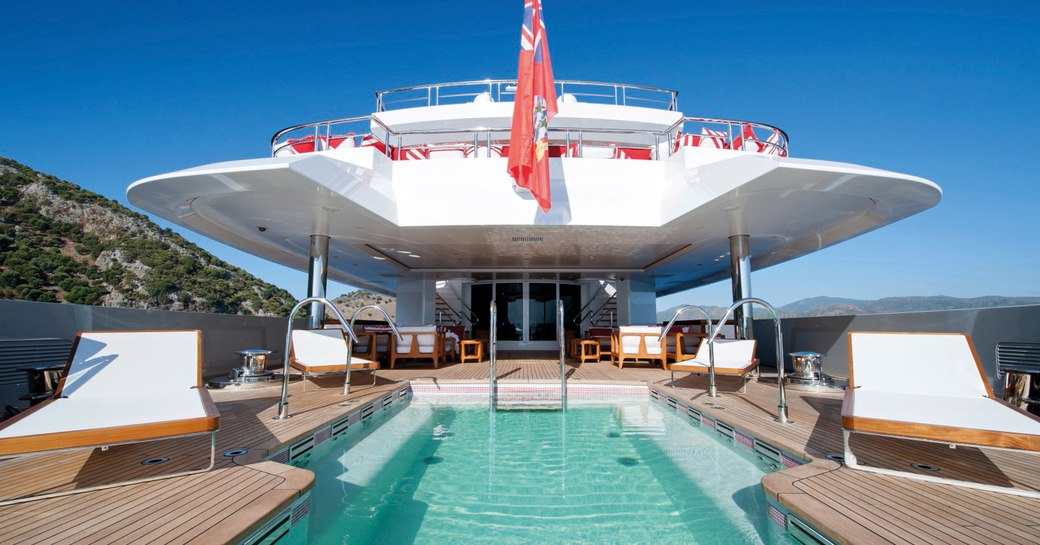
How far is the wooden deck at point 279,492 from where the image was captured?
162 centimetres

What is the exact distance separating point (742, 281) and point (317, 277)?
6950 millimetres

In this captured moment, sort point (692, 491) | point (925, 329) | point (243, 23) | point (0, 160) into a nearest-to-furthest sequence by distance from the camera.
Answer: point (692, 491)
point (925, 329)
point (243, 23)
point (0, 160)

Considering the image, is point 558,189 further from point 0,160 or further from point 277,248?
point 0,160

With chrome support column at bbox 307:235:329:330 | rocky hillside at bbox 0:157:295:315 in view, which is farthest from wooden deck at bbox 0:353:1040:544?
rocky hillside at bbox 0:157:295:315

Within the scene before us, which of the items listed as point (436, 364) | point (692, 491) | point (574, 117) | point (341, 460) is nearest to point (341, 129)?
point (436, 364)

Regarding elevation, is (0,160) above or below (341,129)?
above

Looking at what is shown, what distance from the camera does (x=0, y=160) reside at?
126 ft

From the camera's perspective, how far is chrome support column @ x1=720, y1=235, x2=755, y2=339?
7.05m

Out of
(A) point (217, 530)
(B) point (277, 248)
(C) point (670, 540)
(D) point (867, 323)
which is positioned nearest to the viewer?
(A) point (217, 530)

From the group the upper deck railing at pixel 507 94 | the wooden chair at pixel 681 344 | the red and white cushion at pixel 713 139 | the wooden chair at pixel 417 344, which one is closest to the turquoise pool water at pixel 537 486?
the wooden chair at pixel 681 344

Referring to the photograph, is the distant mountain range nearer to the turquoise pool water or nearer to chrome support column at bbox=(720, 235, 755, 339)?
chrome support column at bbox=(720, 235, 755, 339)

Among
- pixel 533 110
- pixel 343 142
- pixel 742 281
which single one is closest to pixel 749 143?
pixel 742 281

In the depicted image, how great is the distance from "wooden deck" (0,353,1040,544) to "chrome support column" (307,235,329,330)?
3821mm

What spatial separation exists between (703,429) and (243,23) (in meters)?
17.0
